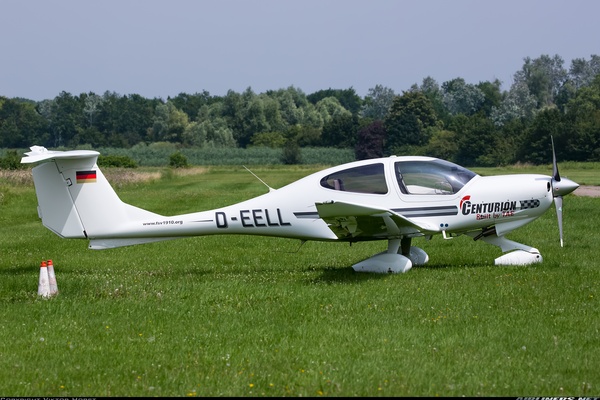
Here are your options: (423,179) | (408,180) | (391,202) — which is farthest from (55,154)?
(423,179)

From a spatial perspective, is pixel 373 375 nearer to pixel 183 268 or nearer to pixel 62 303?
pixel 62 303

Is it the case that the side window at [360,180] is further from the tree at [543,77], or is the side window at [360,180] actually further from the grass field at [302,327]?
the tree at [543,77]

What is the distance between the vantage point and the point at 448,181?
13320 mm

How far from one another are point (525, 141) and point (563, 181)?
168 feet

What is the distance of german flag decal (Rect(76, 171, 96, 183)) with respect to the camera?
13.4 metres

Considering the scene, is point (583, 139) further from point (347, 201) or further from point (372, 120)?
point (347, 201)

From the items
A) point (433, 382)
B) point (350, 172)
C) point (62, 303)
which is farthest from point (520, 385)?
point (350, 172)

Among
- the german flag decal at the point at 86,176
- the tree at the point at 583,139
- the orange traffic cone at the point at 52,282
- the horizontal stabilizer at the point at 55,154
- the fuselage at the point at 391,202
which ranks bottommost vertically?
the tree at the point at 583,139

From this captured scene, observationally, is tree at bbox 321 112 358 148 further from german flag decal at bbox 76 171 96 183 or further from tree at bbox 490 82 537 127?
german flag decal at bbox 76 171 96 183

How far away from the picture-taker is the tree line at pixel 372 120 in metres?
63.5

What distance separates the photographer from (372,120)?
9044 cm

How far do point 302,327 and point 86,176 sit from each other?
583cm

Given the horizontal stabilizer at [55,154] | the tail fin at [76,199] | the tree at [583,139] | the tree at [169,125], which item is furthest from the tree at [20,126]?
the horizontal stabilizer at [55,154]

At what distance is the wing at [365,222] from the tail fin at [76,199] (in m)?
3.26
